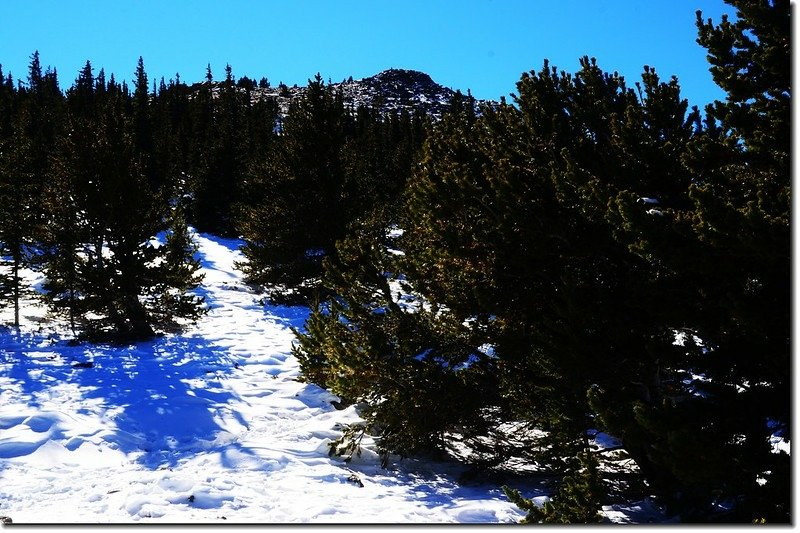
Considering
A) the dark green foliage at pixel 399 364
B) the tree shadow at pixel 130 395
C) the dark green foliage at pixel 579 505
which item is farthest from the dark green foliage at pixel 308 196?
the dark green foliage at pixel 579 505

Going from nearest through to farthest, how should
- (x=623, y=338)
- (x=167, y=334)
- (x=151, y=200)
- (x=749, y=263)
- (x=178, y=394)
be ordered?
(x=749, y=263) → (x=623, y=338) → (x=178, y=394) → (x=151, y=200) → (x=167, y=334)

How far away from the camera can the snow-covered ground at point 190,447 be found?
5.95 m

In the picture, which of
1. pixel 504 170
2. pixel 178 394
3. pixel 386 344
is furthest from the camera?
pixel 178 394

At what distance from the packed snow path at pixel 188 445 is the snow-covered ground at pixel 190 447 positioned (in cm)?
3

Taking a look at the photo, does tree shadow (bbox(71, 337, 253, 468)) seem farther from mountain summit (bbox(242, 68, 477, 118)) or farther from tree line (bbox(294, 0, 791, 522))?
mountain summit (bbox(242, 68, 477, 118))

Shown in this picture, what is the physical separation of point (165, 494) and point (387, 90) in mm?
134359

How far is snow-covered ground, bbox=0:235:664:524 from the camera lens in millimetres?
5953

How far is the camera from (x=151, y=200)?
1491 cm

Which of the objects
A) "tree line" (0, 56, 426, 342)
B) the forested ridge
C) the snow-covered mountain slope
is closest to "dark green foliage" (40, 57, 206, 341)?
"tree line" (0, 56, 426, 342)

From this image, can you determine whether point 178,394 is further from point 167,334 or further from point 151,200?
point 151,200

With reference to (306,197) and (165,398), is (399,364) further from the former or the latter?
(306,197)

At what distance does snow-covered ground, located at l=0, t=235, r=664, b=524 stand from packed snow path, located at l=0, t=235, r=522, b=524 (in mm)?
26

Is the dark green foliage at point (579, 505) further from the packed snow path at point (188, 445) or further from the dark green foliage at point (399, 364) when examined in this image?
the dark green foliage at point (399, 364)

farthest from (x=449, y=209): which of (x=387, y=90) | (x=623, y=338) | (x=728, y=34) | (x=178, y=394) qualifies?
(x=387, y=90)
